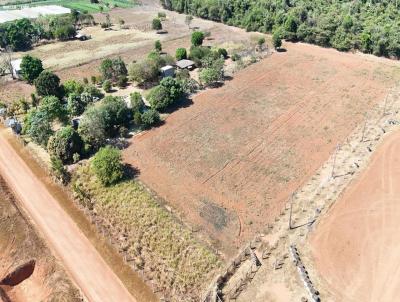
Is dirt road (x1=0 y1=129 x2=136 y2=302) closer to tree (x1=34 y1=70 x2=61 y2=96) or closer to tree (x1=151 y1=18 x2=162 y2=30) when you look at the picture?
tree (x1=34 y1=70 x2=61 y2=96)

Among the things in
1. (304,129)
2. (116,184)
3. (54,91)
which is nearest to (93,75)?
(54,91)

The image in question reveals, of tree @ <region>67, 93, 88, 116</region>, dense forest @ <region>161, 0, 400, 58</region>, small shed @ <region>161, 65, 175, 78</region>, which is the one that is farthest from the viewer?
dense forest @ <region>161, 0, 400, 58</region>

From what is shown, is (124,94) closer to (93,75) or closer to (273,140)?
(93,75)

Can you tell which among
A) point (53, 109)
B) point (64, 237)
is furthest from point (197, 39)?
point (64, 237)

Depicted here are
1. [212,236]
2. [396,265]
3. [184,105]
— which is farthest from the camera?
[184,105]

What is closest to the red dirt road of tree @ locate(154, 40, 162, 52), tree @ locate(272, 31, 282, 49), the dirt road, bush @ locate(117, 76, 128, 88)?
the dirt road

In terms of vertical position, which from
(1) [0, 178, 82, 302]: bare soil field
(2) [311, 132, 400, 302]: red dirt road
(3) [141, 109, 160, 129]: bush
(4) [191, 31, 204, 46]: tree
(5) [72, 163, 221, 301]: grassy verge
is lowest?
(1) [0, 178, 82, 302]: bare soil field
